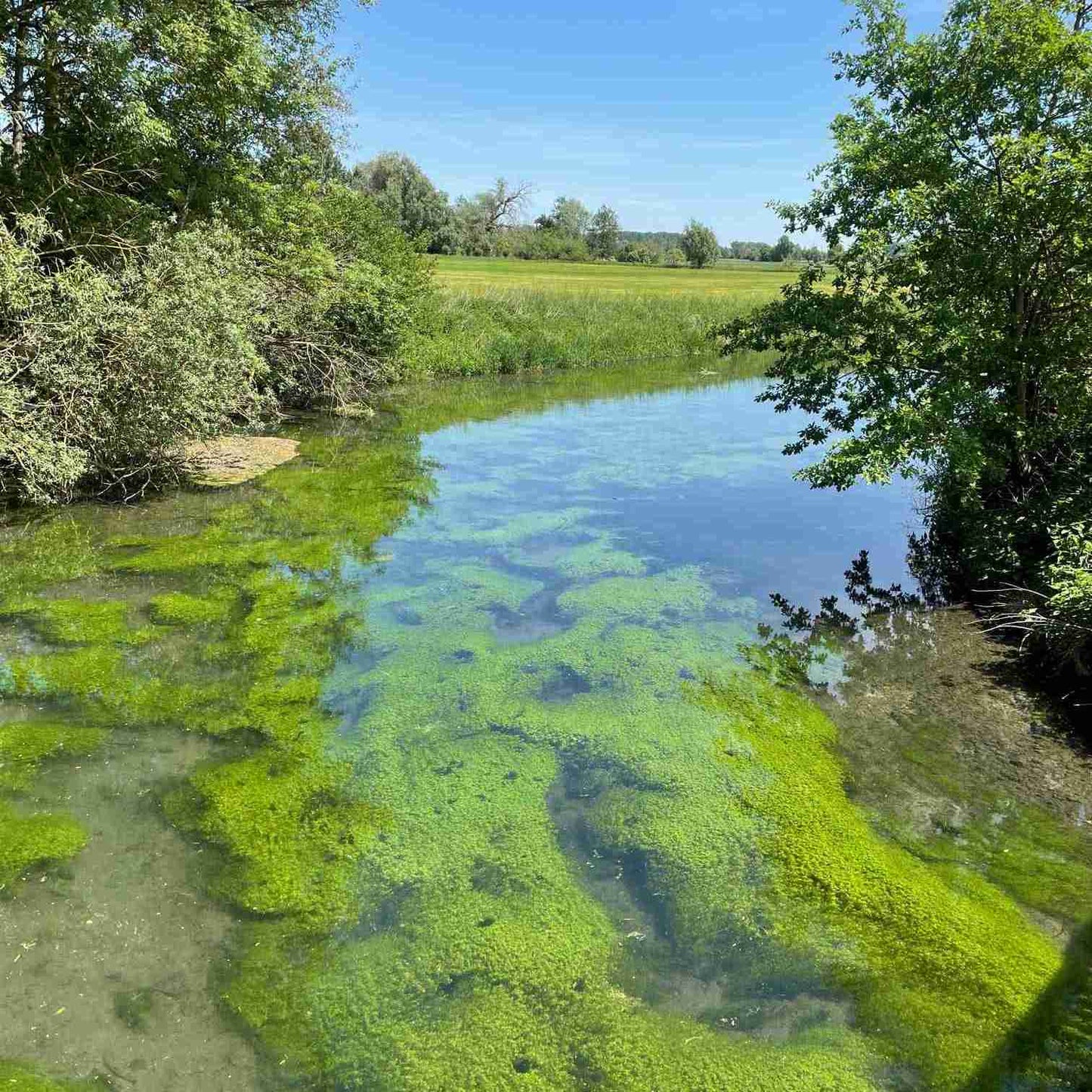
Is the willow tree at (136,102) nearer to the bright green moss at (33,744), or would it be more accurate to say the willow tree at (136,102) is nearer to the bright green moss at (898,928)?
the bright green moss at (33,744)

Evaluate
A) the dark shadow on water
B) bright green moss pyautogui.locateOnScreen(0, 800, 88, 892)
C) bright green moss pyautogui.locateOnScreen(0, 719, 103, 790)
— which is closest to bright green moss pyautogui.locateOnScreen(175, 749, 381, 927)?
bright green moss pyautogui.locateOnScreen(0, 800, 88, 892)

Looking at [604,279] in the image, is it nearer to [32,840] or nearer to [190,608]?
[190,608]

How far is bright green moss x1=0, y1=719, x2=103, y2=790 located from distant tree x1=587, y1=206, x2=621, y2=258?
75.4 meters

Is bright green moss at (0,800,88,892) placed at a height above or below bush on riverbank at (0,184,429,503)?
below

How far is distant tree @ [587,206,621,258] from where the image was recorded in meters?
77.2

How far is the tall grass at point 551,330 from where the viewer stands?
2217 cm

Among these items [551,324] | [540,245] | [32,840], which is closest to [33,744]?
[32,840]

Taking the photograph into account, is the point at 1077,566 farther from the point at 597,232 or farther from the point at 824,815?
the point at 597,232

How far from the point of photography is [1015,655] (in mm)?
6895

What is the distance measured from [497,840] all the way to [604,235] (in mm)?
80558

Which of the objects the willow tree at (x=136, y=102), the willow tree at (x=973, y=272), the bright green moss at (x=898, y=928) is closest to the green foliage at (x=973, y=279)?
the willow tree at (x=973, y=272)

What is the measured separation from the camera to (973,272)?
25.0 ft

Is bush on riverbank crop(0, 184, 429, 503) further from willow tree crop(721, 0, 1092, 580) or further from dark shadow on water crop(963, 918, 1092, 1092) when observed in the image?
dark shadow on water crop(963, 918, 1092, 1092)

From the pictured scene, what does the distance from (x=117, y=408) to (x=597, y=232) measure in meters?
76.9
